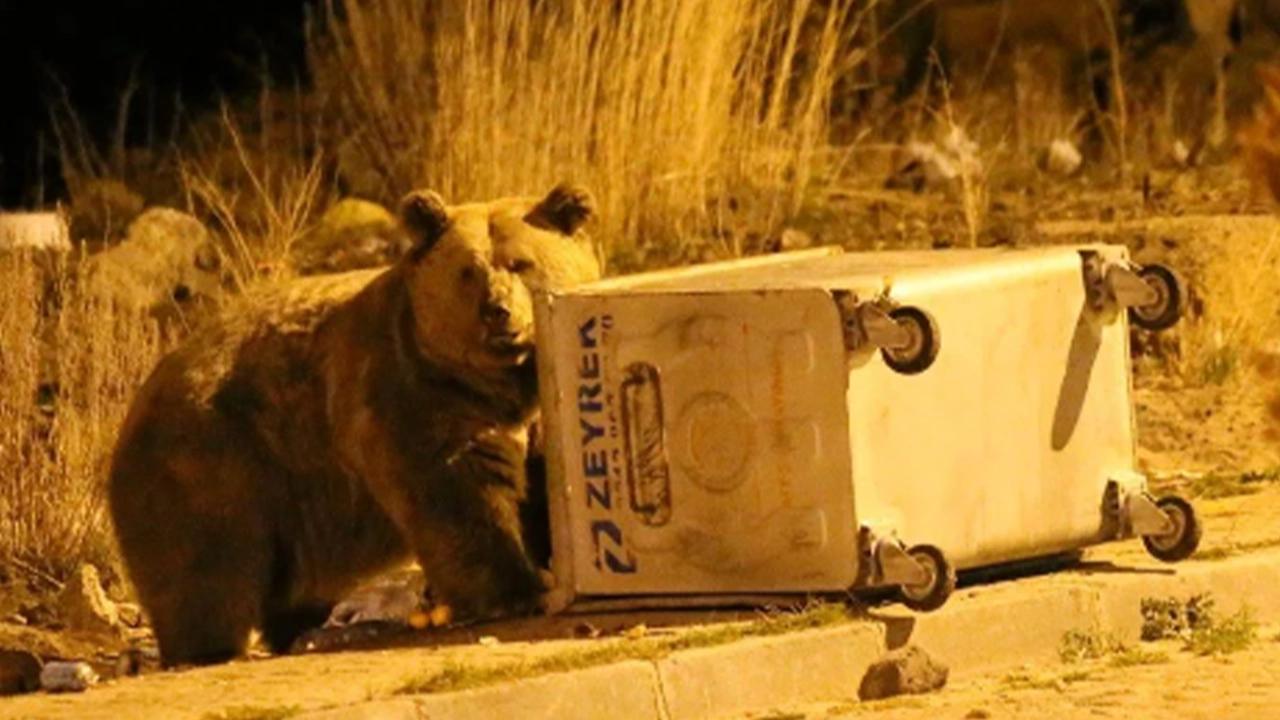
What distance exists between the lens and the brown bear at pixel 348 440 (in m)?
10.0

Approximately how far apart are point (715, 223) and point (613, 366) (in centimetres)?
575

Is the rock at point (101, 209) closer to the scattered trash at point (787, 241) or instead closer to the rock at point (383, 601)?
the scattered trash at point (787, 241)

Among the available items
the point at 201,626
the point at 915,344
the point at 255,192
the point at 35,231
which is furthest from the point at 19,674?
the point at 255,192

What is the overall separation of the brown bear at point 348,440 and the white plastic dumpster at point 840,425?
0.83 feet

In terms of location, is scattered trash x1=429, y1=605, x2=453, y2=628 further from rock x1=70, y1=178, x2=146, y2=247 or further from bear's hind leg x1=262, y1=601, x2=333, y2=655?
rock x1=70, y1=178, x2=146, y2=247

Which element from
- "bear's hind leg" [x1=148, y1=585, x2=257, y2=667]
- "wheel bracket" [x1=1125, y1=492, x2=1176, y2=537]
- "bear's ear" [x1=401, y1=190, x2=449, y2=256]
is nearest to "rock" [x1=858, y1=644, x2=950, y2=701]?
"wheel bracket" [x1=1125, y1=492, x2=1176, y2=537]

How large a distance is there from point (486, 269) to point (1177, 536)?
1.90 m

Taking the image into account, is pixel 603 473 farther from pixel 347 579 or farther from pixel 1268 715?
pixel 1268 715

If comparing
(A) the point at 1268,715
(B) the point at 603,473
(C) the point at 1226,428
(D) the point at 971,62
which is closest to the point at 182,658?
(B) the point at 603,473

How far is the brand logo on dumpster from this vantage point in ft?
31.8

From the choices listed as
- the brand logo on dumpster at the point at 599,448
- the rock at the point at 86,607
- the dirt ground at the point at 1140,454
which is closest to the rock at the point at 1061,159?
the dirt ground at the point at 1140,454

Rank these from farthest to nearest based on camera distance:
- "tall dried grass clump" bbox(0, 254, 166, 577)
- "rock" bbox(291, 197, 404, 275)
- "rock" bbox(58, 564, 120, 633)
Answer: "rock" bbox(291, 197, 404, 275) → "tall dried grass clump" bbox(0, 254, 166, 577) → "rock" bbox(58, 564, 120, 633)

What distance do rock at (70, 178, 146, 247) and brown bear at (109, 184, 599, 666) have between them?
5074 mm

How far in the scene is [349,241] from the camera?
51.2 feet
